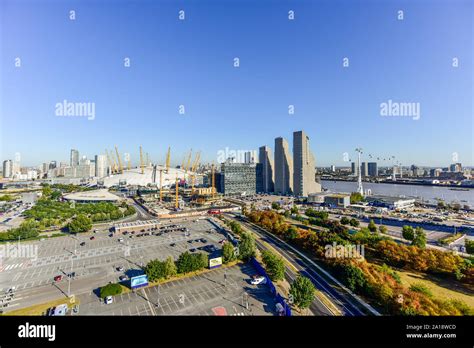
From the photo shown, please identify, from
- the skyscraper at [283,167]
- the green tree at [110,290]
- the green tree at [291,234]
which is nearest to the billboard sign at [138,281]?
the green tree at [110,290]

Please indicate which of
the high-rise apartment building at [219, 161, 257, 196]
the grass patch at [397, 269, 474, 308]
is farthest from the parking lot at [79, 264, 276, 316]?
the high-rise apartment building at [219, 161, 257, 196]

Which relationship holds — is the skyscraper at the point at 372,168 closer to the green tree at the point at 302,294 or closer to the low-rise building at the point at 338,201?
the low-rise building at the point at 338,201

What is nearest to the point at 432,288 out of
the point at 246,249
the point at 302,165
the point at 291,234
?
the point at 291,234

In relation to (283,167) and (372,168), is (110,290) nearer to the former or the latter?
(283,167)

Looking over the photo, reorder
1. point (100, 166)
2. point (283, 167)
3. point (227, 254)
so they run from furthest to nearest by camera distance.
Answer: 1. point (100, 166)
2. point (283, 167)
3. point (227, 254)

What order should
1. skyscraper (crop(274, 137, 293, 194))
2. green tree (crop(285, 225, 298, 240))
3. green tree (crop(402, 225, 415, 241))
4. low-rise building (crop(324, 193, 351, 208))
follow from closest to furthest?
green tree (crop(285, 225, 298, 240))
green tree (crop(402, 225, 415, 241))
low-rise building (crop(324, 193, 351, 208))
skyscraper (crop(274, 137, 293, 194))

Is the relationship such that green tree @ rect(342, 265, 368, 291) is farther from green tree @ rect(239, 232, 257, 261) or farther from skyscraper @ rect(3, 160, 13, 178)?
skyscraper @ rect(3, 160, 13, 178)
